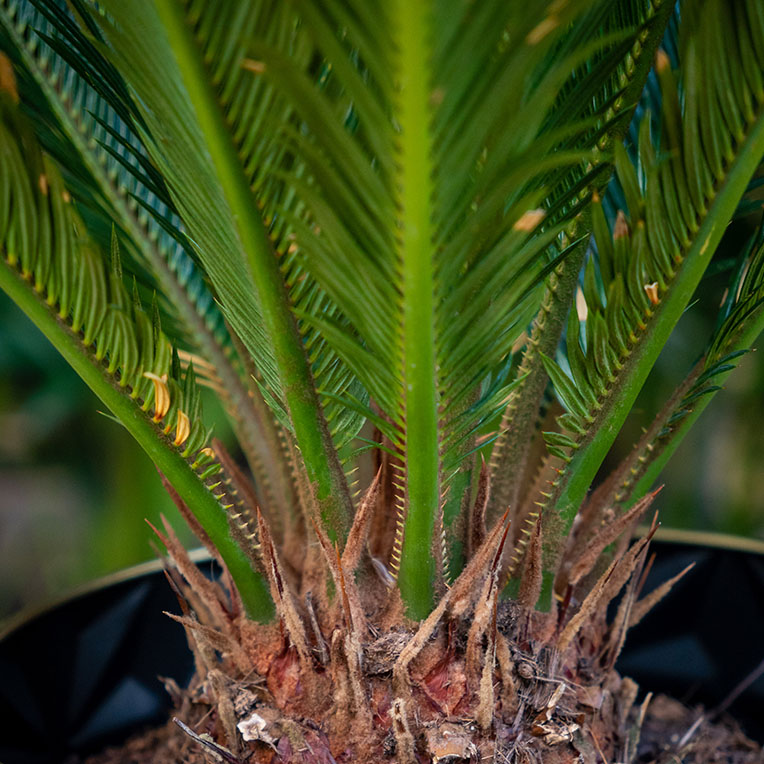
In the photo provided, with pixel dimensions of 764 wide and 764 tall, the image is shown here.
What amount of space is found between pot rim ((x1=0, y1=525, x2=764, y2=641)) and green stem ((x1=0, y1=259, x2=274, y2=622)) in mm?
364

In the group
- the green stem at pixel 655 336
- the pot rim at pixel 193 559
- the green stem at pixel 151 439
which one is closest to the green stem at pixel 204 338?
the green stem at pixel 151 439

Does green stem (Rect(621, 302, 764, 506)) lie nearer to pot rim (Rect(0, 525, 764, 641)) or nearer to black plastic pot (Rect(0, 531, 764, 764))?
pot rim (Rect(0, 525, 764, 641))

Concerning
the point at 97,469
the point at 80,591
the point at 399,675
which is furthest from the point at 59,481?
the point at 399,675

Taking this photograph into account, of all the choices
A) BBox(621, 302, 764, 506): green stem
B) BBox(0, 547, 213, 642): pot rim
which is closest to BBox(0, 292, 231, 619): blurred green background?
BBox(0, 547, 213, 642): pot rim

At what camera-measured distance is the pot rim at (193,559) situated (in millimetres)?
1050

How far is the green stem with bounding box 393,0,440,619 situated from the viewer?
387 mm

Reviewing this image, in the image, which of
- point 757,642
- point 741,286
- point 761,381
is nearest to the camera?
point 741,286

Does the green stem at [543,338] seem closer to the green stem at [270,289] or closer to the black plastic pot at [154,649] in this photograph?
the green stem at [270,289]

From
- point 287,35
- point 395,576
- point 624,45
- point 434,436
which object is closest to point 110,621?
point 395,576

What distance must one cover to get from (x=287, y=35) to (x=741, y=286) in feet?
1.69

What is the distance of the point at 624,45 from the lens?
60 cm

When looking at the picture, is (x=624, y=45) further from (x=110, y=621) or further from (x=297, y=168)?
(x=110, y=621)

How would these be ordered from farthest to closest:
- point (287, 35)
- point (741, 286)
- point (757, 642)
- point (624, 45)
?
1. point (757, 642)
2. point (741, 286)
3. point (624, 45)
4. point (287, 35)

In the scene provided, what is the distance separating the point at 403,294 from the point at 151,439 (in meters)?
0.30
